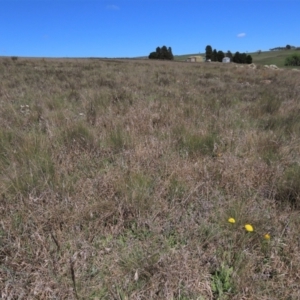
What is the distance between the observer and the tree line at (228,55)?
6519 cm

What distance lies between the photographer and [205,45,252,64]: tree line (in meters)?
65.2

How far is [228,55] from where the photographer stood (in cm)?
7131

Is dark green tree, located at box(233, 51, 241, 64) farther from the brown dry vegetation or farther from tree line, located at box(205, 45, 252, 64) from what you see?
the brown dry vegetation

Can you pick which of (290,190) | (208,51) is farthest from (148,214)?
(208,51)

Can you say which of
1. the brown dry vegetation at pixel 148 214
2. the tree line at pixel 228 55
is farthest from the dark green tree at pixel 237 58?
the brown dry vegetation at pixel 148 214

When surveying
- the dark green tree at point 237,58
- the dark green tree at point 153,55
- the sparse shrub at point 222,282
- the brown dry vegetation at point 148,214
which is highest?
the dark green tree at point 153,55

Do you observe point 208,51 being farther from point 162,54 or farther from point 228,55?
point 162,54

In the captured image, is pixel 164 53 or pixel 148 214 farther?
pixel 164 53

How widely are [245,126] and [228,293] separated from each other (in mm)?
2953

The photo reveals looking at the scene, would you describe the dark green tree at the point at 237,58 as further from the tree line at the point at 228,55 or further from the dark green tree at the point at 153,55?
the dark green tree at the point at 153,55

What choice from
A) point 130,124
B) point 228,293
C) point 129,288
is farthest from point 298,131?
point 129,288

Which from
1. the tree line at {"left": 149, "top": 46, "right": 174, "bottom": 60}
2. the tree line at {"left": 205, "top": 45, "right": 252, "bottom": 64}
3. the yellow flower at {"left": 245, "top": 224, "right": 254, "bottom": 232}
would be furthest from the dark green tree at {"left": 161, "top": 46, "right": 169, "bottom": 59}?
the yellow flower at {"left": 245, "top": 224, "right": 254, "bottom": 232}

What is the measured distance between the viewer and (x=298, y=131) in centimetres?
375

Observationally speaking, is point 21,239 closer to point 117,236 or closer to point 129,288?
point 117,236
